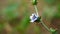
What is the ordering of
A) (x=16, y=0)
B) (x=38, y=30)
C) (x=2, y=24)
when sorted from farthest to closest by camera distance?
(x=16, y=0) < (x=2, y=24) < (x=38, y=30)

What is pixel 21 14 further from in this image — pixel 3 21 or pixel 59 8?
pixel 59 8

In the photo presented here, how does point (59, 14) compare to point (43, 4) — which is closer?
point (59, 14)

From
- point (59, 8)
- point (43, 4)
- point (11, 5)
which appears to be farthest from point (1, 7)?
point (59, 8)

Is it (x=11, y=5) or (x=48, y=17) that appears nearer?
(x=48, y=17)

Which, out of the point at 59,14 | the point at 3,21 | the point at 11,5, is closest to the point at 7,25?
the point at 3,21

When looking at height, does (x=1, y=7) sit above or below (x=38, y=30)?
above

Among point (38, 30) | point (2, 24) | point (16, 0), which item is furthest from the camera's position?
point (16, 0)

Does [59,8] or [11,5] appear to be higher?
[11,5]

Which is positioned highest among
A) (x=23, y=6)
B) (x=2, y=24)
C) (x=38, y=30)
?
(x=23, y=6)

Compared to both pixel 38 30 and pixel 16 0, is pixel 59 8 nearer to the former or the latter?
pixel 38 30
